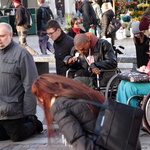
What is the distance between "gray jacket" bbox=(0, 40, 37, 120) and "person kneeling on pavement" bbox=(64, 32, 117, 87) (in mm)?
876

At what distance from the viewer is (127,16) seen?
22922 mm

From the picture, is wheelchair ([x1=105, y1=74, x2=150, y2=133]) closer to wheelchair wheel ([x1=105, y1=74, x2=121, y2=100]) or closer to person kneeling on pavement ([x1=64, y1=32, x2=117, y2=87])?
wheelchair wheel ([x1=105, y1=74, x2=121, y2=100])

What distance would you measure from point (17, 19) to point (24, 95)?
7.48m

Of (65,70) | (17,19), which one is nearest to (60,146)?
(65,70)

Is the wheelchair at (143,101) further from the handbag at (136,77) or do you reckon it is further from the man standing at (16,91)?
the man standing at (16,91)

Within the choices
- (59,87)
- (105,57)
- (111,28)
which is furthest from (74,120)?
(111,28)

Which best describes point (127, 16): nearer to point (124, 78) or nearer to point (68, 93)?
point (124, 78)

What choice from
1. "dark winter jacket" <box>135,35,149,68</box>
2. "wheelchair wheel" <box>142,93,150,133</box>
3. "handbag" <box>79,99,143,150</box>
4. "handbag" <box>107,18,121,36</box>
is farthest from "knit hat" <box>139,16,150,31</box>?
"handbag" <box>107,18,121,36</box>

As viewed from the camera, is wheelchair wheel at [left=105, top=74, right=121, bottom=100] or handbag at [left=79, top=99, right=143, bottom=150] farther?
wheelchair wheel at [left=105, top=74, right=121, bottom=100]

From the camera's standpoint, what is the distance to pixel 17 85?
273 inches

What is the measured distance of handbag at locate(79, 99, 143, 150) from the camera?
3695 millimetres

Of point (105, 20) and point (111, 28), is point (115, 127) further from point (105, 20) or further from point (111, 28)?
point (105, 20)

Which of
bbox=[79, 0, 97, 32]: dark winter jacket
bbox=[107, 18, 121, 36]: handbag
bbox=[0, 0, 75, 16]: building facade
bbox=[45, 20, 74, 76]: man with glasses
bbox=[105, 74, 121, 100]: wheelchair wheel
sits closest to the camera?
bbox=[105, 74, 121, 100]: wheelchair wheel

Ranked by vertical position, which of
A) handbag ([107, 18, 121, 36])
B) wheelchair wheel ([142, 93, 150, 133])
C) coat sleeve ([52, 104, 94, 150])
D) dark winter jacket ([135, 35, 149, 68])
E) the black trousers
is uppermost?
coat sleeve ([52, 104, 94, 150])
